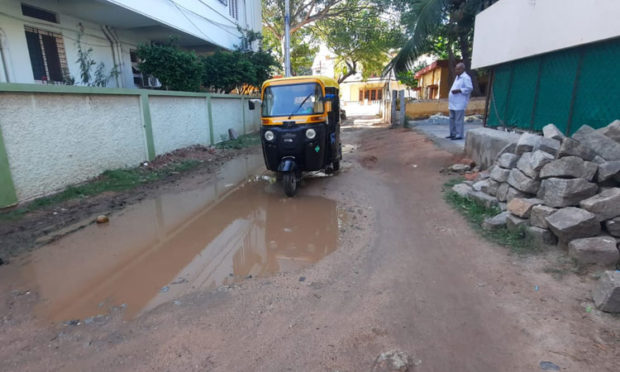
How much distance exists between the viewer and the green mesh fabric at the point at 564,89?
452cm

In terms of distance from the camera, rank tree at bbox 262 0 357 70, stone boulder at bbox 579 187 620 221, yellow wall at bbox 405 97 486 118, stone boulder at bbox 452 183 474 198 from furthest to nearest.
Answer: tree at bbox 262 0 357 70, yellow wall at bbox 405 97 486 118, stone boulder at bbox 452 183 474 198, stone boulder at bbox 579 187 620 221

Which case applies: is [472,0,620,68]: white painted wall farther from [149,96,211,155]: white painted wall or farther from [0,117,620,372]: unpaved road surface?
[149,96,211,155]: white painted wall

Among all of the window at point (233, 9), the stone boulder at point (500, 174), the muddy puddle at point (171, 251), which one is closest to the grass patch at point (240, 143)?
the muddy puddle at point (171, 251)

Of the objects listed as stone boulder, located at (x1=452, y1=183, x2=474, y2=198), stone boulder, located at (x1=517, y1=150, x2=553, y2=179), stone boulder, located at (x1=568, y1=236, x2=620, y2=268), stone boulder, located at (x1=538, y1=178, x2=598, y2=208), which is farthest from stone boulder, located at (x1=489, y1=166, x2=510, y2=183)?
stone boulder, located at (x1=568, y1=236, x2=620, y2=268)

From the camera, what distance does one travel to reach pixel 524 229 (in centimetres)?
381

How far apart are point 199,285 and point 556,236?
3.69 m

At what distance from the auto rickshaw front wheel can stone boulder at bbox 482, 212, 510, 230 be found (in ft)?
10.2

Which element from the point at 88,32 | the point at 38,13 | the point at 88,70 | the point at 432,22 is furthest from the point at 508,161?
the point at 88,32

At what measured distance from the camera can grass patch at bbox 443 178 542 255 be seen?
144 inches

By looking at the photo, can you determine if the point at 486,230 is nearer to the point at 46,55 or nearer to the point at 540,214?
the point at 540,214

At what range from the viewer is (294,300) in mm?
2967

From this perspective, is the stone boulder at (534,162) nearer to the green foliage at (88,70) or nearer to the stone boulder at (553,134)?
the stone boulder at (553,134)

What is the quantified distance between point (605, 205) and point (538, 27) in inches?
151

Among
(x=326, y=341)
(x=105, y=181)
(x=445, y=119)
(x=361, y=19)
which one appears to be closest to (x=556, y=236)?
(x=326, y=341)
